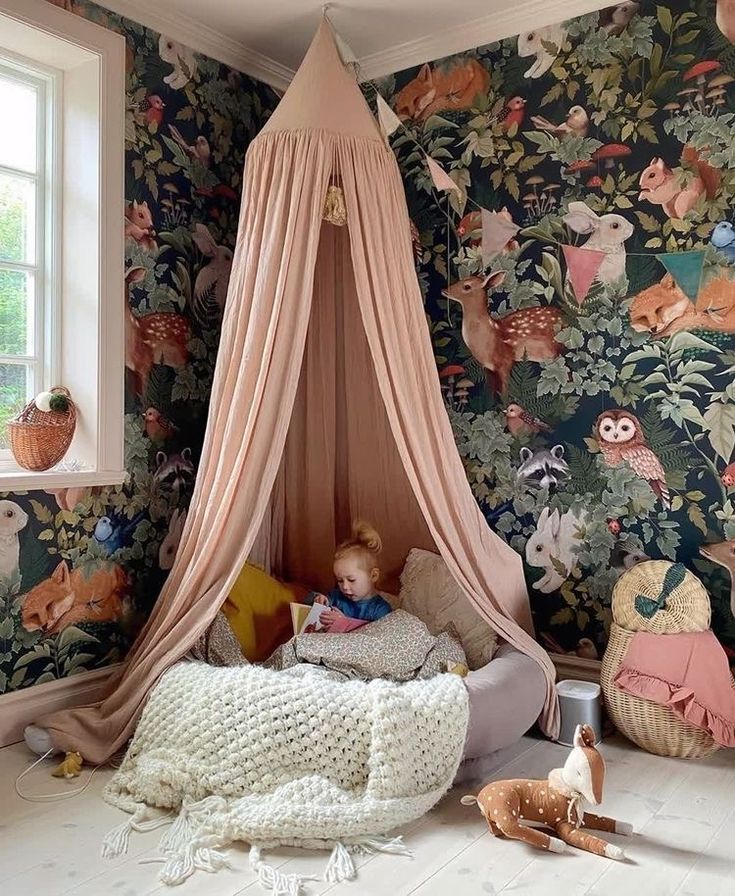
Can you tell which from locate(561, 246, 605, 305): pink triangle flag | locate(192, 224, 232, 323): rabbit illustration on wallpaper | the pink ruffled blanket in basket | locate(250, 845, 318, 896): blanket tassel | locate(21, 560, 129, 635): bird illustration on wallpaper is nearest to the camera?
locate(250, 845, 318, 896): blanket tassel

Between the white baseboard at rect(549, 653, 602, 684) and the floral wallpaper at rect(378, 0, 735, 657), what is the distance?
0.16ft

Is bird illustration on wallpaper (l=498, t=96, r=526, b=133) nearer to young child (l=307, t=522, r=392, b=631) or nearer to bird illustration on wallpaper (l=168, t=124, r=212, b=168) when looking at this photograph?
bird illustration on wallpaper (l=168, t=124, r=212, b=168)

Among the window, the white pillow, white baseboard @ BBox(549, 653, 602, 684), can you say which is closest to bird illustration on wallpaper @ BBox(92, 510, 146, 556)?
the window

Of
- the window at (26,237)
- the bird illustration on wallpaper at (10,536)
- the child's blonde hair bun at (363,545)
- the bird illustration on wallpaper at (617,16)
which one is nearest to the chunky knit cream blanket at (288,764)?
the child's blonde hair bun at (363,545)

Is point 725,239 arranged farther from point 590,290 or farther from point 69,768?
point 69,768

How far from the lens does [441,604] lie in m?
3.06

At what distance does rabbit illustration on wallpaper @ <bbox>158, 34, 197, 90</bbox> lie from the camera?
319cm

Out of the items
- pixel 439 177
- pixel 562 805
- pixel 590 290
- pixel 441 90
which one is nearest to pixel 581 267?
pixel 590 290

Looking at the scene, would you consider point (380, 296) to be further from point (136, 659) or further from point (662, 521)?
point (136, 659)

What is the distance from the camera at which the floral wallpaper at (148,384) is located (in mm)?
2852

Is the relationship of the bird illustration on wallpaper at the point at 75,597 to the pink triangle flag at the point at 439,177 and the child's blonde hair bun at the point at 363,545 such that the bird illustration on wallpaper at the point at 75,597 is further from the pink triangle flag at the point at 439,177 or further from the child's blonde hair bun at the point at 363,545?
the pink triangle flag at the point at 439,177

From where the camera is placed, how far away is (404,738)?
2.23m

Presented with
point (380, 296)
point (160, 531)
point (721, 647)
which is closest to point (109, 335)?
point (160, 531)

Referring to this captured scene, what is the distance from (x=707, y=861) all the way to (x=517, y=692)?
71 centimetres
